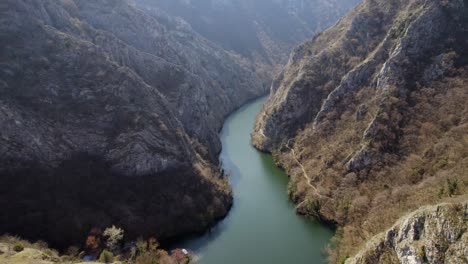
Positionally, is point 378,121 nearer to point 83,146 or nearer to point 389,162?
point 389,162

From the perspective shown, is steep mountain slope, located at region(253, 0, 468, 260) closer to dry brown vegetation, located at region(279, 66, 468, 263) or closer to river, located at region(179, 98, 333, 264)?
dry brown vegetation, located at region(279, 66, 468, 263)

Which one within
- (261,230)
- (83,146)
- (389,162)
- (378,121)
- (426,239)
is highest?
(426,239)

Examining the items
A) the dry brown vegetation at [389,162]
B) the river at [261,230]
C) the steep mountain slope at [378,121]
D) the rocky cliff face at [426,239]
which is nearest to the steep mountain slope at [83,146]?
the river at [261,230]

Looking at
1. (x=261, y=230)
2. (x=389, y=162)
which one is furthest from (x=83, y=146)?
(x=389, y=162)

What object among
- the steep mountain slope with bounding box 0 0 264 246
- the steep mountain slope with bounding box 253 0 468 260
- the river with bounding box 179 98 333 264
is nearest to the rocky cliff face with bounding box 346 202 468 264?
the steep mountain slope with bounding box 253 0 468 260

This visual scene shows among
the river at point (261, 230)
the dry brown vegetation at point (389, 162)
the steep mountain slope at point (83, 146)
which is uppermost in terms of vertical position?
the dry brown vegetation at point (389, 162)

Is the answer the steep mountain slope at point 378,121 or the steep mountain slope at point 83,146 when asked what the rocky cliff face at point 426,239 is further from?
the steep mountain slope at point 83,146
